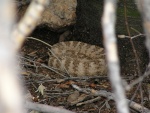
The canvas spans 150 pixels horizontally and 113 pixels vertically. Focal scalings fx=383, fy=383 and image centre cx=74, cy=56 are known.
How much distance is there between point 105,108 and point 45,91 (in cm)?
72

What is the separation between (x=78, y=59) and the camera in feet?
16.7

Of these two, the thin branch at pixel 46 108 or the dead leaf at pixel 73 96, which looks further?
the dead leaf at pixel 73 96

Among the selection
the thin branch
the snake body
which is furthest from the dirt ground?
the thin branch

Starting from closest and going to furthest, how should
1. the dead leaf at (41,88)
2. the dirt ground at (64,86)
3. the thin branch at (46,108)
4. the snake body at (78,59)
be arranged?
the thin branch at (46,108) < the dirt ground at (64,86) < the dead leaf at (41,88) < the snake body at (78,59)

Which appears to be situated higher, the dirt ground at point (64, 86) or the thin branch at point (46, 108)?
the dirt ground at point (64, 86)

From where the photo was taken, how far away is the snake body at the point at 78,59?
483 centimetres

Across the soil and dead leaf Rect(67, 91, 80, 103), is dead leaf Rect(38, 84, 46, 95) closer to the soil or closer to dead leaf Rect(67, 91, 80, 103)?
the soil

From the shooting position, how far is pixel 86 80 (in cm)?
456

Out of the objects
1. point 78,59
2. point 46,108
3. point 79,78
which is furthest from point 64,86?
point 46,108

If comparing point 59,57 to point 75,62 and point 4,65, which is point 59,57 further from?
point 4,65

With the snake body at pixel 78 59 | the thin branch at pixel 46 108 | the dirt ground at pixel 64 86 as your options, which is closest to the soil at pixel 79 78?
the dirt ground at pixel 64 86

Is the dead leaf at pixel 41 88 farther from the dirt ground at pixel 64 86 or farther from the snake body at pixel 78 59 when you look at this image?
the snake body at pixel 78 59

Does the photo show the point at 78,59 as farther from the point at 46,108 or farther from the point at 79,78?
the point at 46,108

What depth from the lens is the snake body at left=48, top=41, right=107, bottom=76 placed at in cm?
483
